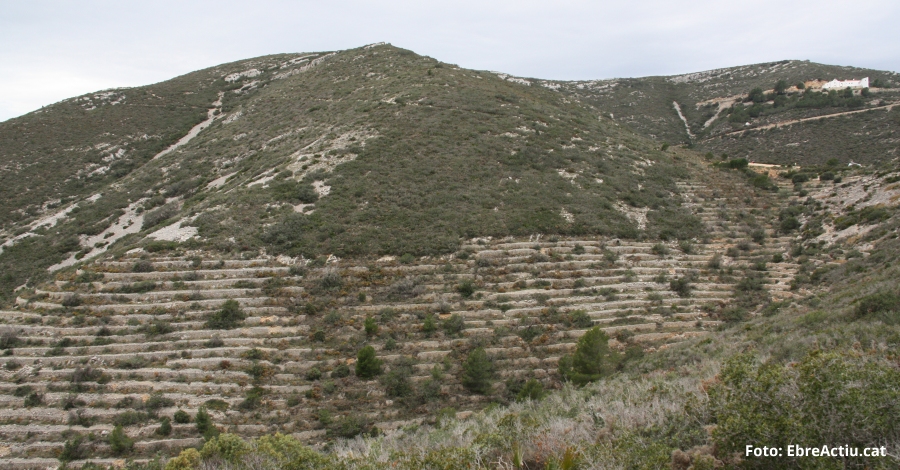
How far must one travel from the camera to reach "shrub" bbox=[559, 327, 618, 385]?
13453 mm

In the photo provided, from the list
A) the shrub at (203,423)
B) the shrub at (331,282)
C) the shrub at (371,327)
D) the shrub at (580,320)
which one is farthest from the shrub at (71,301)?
the shrub at (580,320)

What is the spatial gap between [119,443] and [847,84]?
84172 millimetres

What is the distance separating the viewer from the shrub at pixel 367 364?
553 inches

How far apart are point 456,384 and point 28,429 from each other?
40.6 ft

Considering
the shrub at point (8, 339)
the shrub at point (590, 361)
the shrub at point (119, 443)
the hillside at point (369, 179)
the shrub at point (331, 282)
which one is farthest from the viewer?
the hillside at point (369, 179)

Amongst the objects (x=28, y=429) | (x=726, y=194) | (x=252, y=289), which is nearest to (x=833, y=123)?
(x=726, y=194)

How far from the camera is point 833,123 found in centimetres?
4878

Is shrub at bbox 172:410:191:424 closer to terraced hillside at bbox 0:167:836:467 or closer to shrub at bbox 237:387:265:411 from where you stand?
terraced hillside at bbox 0:167:836:467

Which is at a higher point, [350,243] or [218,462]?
[350,243]

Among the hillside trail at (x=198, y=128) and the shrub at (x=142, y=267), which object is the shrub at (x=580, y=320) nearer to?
the shrub at (x=142, y=267)

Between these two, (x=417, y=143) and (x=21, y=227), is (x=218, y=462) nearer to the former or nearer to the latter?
(x=417, y=143)

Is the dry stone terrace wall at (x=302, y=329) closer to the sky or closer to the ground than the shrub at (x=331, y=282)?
closer to the ground

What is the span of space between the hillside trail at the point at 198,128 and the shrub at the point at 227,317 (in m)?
33.2

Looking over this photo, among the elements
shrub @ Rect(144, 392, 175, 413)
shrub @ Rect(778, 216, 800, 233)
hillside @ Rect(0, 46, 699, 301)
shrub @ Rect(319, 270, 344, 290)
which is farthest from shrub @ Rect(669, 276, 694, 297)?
shrub @ Rect(144, 392, 175, 413)
